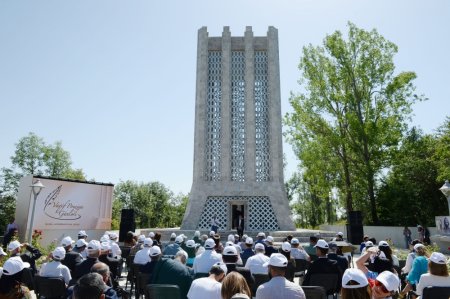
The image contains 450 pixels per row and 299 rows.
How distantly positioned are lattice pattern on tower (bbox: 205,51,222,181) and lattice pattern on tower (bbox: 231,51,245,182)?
3.49 ft

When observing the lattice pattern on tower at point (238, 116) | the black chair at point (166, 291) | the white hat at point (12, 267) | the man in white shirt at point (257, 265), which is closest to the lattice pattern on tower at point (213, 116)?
the lattice pattern on tower at point (238, 116)

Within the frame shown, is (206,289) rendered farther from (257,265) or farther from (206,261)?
(257,265)

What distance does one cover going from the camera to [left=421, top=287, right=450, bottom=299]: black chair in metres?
3.96

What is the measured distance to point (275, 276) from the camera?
3619mm

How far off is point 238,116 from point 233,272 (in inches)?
903

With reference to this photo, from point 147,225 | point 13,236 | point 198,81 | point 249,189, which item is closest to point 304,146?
point 249,189

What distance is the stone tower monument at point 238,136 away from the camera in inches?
946

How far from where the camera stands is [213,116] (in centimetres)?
2591

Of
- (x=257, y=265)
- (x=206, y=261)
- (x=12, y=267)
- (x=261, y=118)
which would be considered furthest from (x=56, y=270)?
(x=261, y=118)

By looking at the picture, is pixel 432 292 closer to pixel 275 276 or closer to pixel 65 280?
pixel 275 276

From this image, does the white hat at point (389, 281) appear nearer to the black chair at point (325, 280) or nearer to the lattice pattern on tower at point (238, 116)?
the black chair at point (325, 280)

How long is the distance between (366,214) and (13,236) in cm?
2758

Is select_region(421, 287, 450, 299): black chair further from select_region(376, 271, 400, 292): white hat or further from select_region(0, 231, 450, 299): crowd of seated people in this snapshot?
select_region(376, 271, 400, 292): white hat

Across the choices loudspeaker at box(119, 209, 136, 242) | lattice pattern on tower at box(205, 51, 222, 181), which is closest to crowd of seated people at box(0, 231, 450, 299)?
loudspeaker at box(119, 209, 136, 242)
